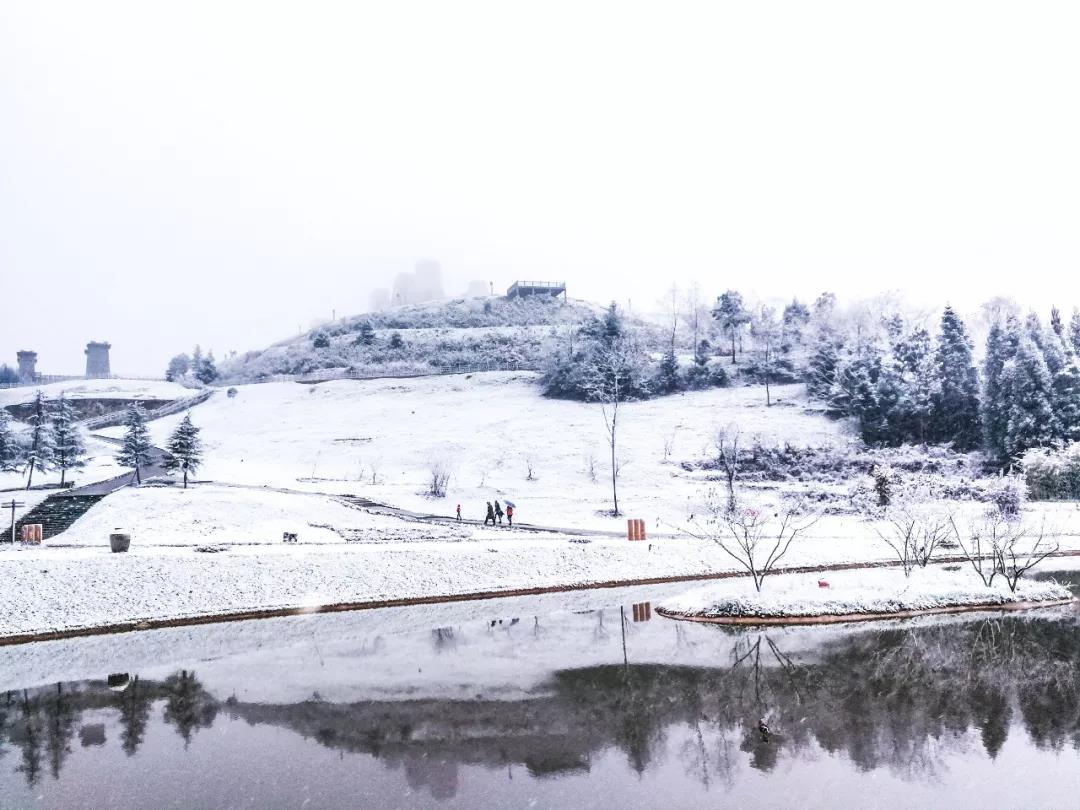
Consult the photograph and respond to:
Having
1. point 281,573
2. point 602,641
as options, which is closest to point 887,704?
point 602,641

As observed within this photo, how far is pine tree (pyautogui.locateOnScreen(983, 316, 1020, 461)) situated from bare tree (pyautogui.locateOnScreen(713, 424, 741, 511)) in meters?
16.3

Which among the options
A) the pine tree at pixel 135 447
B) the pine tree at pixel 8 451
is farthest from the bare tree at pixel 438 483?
the pine tree at pixel 8 451

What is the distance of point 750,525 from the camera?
32.3 metres

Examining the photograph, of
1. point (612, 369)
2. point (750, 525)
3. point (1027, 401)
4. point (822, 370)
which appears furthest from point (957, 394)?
point (750, 525)

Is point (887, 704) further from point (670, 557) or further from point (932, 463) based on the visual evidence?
point (932, 463)

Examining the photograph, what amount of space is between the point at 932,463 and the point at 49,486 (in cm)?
5420

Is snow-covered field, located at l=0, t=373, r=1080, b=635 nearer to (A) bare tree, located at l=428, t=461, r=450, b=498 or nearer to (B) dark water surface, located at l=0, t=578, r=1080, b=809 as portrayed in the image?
(A) bare tree, located at l=428, t=461, r=450, b=498

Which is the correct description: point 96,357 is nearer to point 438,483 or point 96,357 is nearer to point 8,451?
point 8,451

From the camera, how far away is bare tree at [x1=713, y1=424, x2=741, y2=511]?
47.8 meters

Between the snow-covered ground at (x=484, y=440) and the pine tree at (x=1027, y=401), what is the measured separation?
407 inches

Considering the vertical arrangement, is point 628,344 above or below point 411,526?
above

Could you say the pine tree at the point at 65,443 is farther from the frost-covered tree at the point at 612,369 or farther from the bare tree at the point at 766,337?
the bare tree at the point at 766,337

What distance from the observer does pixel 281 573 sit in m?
26.6

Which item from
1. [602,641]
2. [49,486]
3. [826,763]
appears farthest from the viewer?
[49,486]
